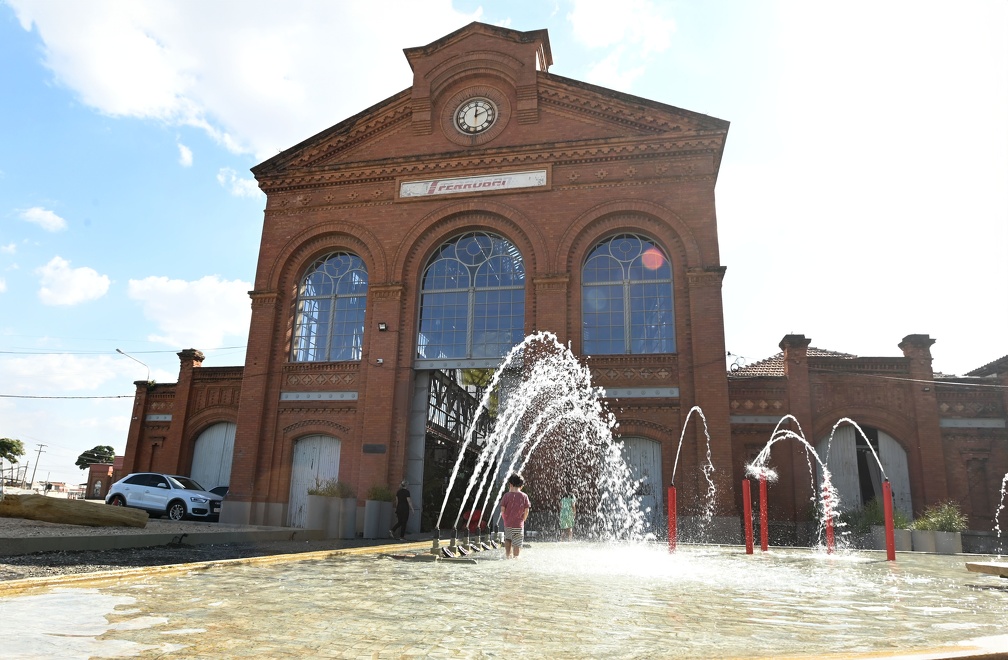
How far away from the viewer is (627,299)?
1941 cm

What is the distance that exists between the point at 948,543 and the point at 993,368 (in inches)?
305

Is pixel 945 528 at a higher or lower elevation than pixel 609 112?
lower

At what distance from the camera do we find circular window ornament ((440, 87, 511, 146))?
21.6 meters

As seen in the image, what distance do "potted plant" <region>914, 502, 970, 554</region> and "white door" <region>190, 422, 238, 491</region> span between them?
795 inches

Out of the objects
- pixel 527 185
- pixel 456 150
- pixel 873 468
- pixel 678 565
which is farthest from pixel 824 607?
pixel 456 150

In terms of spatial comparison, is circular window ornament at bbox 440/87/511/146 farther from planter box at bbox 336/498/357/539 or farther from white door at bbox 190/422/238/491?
white door at bbox 190/422/238/491

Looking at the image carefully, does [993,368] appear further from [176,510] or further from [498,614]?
[176,510]

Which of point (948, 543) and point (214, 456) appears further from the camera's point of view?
point (214, 456)

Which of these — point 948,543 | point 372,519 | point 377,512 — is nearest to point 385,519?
point 377,512

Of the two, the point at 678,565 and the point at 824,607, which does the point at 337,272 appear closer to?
the point at 678,565

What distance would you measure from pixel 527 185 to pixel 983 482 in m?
15.0

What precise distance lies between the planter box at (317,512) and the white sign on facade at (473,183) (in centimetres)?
998

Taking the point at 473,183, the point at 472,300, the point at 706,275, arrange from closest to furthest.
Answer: the point at 706,275 → the point at 472,300 → the point at 473,183

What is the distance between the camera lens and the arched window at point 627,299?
1900 centimetres
